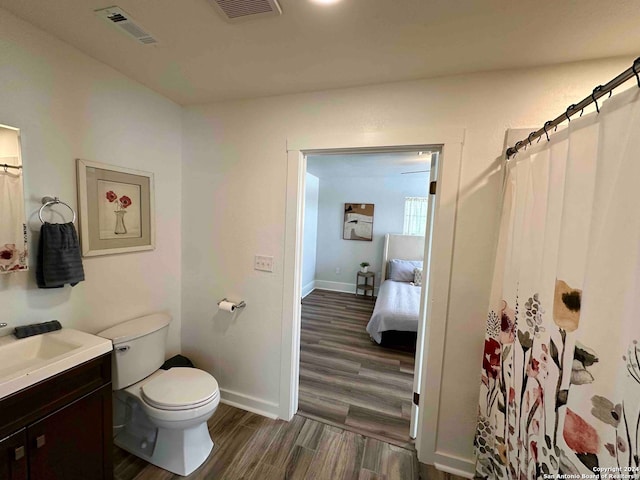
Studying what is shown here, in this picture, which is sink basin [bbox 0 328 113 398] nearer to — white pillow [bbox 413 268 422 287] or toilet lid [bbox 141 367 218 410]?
toilet lid [bbox 141 367 218 410]

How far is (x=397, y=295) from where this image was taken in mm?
3740

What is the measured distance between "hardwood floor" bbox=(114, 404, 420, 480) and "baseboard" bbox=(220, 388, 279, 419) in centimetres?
6

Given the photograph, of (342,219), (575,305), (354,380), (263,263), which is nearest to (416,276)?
(342,219)

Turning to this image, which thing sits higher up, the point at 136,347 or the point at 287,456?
the point at 136,347

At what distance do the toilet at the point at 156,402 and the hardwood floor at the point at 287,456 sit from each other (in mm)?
75

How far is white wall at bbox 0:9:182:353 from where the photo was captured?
4.07ft

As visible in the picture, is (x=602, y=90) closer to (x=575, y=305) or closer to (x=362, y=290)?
(x=575, y=305)

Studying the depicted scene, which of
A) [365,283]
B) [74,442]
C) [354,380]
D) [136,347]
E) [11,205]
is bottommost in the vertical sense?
[354,380]

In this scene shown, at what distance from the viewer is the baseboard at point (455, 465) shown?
1.58 metres

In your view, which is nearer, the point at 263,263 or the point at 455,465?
the point at 455,465

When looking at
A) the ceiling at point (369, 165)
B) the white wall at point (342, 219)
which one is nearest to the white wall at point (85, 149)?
the ceiling at point (369, 165)

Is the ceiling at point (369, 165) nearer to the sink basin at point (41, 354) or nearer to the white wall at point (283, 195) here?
the white wall at point (283, 195)

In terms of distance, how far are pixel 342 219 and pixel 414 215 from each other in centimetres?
140

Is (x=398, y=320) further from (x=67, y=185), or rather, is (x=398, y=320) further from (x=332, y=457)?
(x=67, y=185)
